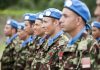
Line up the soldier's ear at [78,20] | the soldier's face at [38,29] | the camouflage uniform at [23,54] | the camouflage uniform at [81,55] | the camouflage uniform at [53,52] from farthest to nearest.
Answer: the camouflage uniform at [23,54]
the soldier's face at [38,29]
the camouflage uniform at [53,52]
the soldier's ear at [78,20]
the camouflage uniform at [81,55]

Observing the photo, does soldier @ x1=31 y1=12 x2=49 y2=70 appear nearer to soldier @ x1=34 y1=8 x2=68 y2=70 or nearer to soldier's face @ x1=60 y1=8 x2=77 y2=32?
soldier @ x1=34 y1=8 x2=68 y2=70

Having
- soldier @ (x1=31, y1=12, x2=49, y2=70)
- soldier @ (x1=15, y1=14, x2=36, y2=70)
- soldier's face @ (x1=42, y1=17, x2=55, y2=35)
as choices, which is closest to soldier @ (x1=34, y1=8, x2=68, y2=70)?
soldier's face @ (x1=42, y1=17, x2=55, y2=35)

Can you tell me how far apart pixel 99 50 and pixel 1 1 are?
39.7 metres

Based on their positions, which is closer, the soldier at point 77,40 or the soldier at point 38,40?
the soldier at point 77,40

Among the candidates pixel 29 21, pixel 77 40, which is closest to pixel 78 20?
pixel 77 40

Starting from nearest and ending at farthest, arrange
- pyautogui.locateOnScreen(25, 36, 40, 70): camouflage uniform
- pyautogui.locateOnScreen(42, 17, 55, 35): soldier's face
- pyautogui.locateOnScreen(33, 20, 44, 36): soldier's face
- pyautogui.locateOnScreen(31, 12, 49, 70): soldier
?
pyautogui.locateOnScreen(42, 17, 55, 35): soldier's face → pyautogui.locateOnScreen(31, 12, 49, 70): soldier → pyautogui.locateOnScreen(33, 20, 44, 36): soldier's face → pyautogui.locateOnScreen(25, 36, 40, 70): camouflage uniform

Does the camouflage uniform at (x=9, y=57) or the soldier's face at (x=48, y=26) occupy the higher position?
the soldier's face at (x=48, y=26)

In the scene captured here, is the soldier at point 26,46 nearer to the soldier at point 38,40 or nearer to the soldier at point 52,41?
the soldier at point 38,40

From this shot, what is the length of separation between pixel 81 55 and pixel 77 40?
296 mm

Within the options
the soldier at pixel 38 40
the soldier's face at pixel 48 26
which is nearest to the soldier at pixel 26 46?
the soldier at pixel 38 40

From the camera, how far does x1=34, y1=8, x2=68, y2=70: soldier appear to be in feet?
22.3

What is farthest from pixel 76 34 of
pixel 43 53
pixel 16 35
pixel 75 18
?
pixel 16 35

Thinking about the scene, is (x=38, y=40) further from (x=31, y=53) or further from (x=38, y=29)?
(x=38, y=29)

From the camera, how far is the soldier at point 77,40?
18.3 feet
